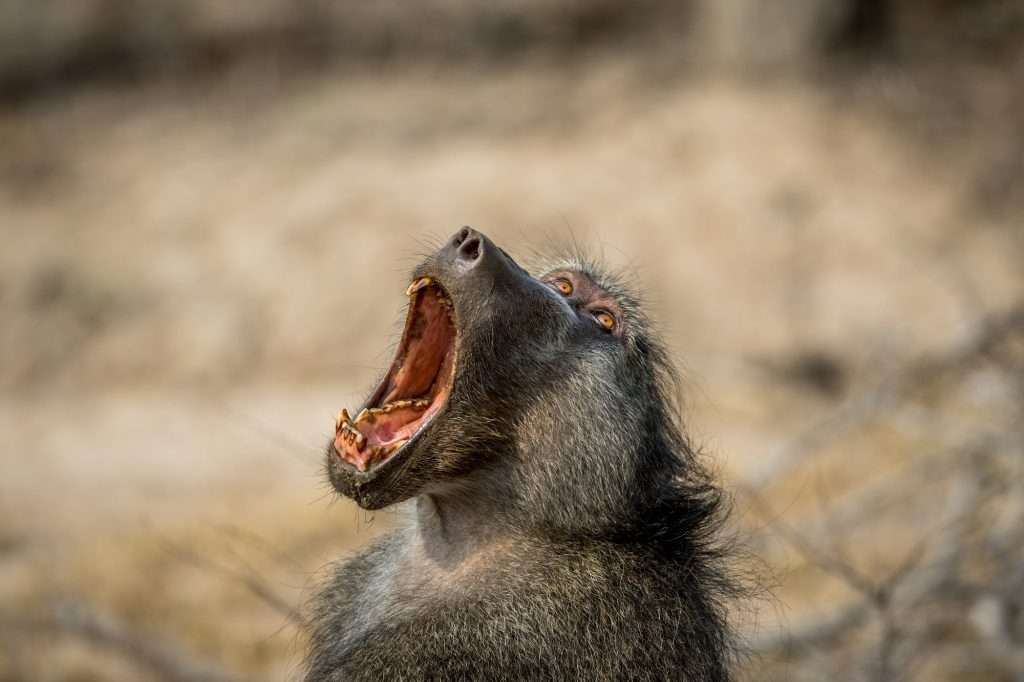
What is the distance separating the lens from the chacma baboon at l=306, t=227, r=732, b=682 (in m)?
2.56

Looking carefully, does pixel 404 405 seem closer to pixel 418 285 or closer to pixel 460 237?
pixel 418 285

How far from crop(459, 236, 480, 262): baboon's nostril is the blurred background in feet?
11.2

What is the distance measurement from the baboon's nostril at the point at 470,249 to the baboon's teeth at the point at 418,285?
10cm

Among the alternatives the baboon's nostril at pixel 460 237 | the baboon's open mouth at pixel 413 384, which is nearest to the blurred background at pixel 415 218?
the baboon's open mouth at pixel 413 384

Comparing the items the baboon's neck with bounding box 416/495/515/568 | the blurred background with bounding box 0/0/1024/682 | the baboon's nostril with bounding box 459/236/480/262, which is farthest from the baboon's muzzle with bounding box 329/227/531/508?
the blurred background with bounding box 0/0/1024/682

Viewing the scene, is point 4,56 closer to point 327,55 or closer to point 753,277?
point 327,55

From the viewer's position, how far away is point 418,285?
269cm

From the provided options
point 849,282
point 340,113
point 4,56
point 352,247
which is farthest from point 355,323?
point 4,56

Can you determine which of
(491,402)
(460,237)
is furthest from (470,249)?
(491,402)

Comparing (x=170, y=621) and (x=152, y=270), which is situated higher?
(x=152, y=270)

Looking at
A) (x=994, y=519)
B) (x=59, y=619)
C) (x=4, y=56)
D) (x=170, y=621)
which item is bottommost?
(x=994, y=519)

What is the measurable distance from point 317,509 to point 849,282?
4413 mm

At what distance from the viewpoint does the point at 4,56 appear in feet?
35.2

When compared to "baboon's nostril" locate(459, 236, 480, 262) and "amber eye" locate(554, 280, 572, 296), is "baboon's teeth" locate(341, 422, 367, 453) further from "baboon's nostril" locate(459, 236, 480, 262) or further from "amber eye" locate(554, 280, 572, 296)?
"amber eye" locate(554, 280, 572, 296)
